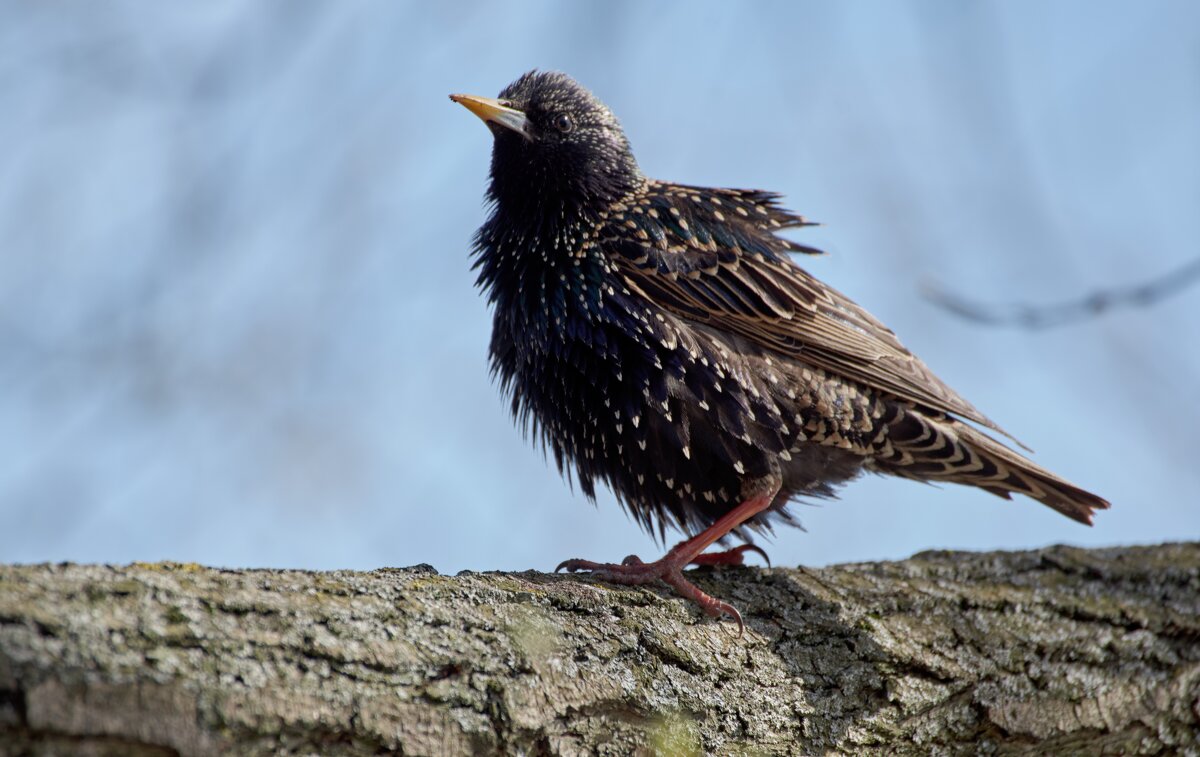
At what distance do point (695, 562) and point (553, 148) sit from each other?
1853mm

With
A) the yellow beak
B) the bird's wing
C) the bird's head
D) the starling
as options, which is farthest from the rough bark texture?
the yellow beak

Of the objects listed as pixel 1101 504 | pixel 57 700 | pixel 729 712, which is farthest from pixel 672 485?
pixel 57 700

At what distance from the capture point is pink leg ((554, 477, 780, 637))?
132 inches

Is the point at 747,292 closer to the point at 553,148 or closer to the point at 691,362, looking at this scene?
the point at 691,362

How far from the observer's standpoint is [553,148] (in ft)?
15.7

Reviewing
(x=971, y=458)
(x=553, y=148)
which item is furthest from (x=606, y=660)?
(x=553, y=148)

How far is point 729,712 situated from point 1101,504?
7.08 ft

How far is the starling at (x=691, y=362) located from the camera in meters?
4.13

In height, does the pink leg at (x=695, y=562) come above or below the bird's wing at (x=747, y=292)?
below

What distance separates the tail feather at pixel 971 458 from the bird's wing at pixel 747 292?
0.08 m

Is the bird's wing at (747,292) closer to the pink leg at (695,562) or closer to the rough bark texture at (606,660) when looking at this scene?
the pink leg at (695,562)

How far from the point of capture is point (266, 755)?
221 centimetres

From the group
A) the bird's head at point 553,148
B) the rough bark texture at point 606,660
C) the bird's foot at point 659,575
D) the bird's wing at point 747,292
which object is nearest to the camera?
the rough bark texture at point 606,660

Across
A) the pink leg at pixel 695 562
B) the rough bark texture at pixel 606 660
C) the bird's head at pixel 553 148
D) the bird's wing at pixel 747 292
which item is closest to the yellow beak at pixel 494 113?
the bird's head at pixel 553 148
